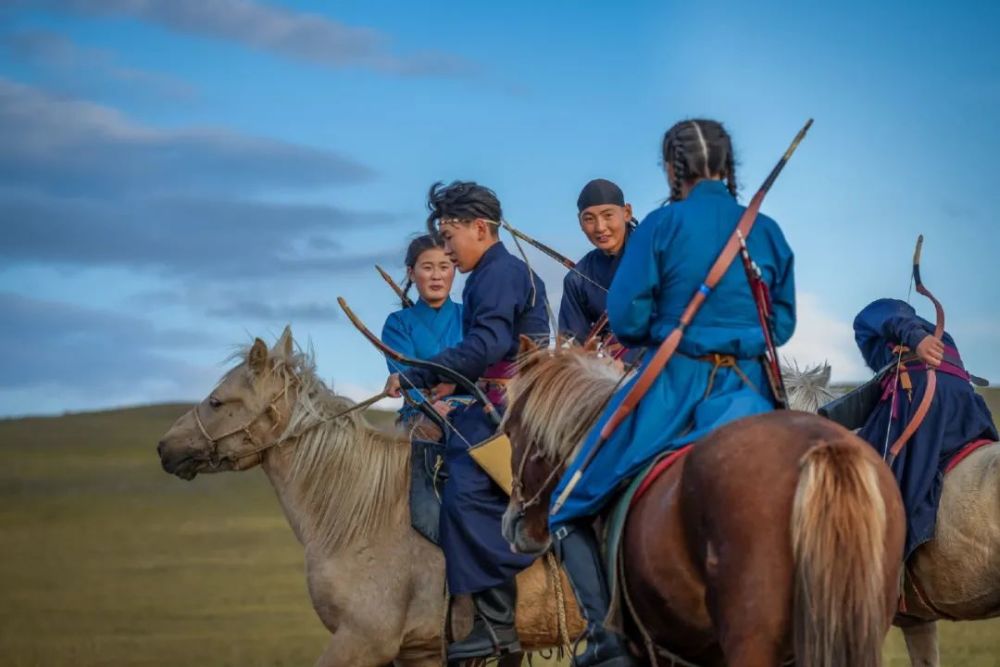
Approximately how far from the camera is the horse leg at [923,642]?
10.0 metres

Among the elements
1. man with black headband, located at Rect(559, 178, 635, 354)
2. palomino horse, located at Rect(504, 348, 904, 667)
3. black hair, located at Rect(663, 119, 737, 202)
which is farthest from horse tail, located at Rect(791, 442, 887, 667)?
man with black headband, located at Rect(559, 178, 635, 354)

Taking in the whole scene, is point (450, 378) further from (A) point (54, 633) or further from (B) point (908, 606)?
(A) point (54, 633)

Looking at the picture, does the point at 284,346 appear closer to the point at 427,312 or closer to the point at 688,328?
the point at 427,312

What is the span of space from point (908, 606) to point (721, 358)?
11.7 feet

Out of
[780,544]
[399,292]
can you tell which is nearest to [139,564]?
[399,292]

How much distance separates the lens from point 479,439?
9.34 m

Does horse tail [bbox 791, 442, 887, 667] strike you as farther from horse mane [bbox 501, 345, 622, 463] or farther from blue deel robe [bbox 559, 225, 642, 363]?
blue deel robe [bbox 559, 225, 642, 363]

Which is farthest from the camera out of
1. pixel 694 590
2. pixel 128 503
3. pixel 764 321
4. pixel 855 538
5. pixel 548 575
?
pixel 128 503

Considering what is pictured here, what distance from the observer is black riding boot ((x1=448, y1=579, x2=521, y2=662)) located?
29.8 ft

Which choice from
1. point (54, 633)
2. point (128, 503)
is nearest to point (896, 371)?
point (54, 633)

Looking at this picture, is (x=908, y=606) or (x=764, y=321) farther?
(x=908, y=606)

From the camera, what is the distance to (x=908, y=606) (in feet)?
30.6

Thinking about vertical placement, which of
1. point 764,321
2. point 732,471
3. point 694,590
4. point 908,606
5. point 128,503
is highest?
point 764,321

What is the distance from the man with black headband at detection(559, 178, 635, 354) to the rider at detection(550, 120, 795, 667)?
3.07 m
